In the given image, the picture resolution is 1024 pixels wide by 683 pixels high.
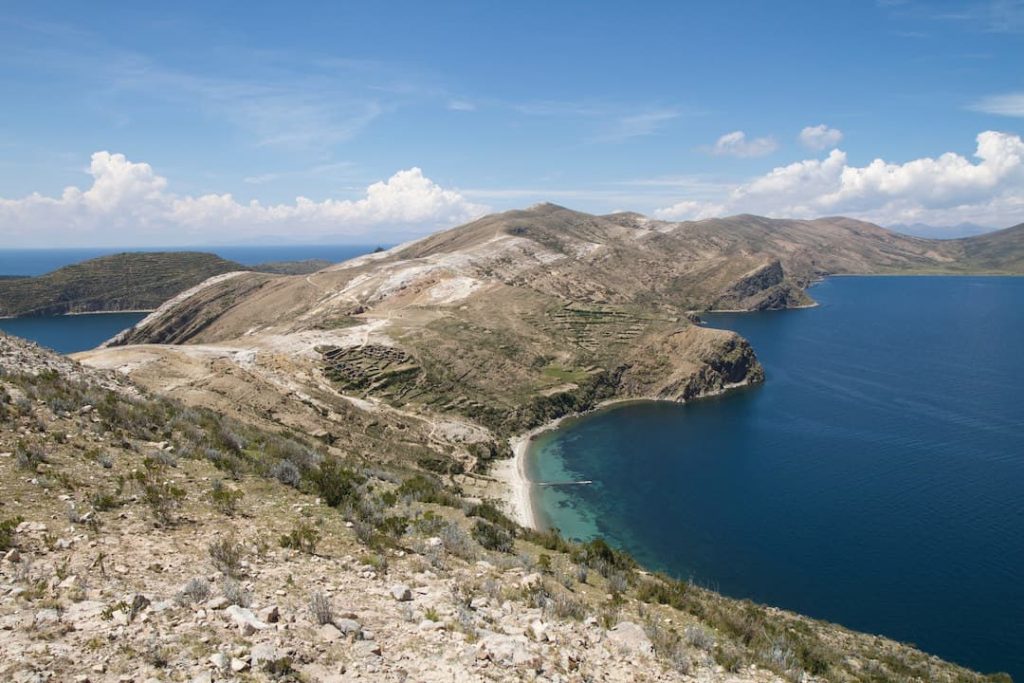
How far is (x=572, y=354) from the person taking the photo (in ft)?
394

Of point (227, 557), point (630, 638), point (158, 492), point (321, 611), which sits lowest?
point (630, 638)

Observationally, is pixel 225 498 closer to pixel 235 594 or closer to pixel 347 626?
pixel 235 594

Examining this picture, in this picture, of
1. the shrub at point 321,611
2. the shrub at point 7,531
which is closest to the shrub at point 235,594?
the shrub at point 321,611

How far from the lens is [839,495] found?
69.1m

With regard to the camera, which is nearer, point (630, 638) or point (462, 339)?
point (630, 638)

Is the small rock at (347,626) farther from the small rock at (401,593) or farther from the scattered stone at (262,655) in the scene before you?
the small rock at (401,593)

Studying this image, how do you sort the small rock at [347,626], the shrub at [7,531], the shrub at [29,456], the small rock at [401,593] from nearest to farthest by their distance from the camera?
1. the small rock at [347,626]
2. the shrub at [7,531]
3. the small rock at [401,593]
4. the shrub at [29,456]

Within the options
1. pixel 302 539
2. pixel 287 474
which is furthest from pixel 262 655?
pixel 287 474

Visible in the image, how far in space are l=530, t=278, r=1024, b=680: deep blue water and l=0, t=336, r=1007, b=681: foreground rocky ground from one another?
28.9 meters

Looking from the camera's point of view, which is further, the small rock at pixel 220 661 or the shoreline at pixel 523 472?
the shoreline at pixel 523 472

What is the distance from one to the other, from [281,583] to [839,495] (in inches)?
2868

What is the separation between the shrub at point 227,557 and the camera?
14.4m

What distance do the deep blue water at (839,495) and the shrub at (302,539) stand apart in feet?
118

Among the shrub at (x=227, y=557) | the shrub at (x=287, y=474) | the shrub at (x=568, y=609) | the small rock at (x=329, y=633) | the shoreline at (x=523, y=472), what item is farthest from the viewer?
the shoreline at (x=523, y=472)
